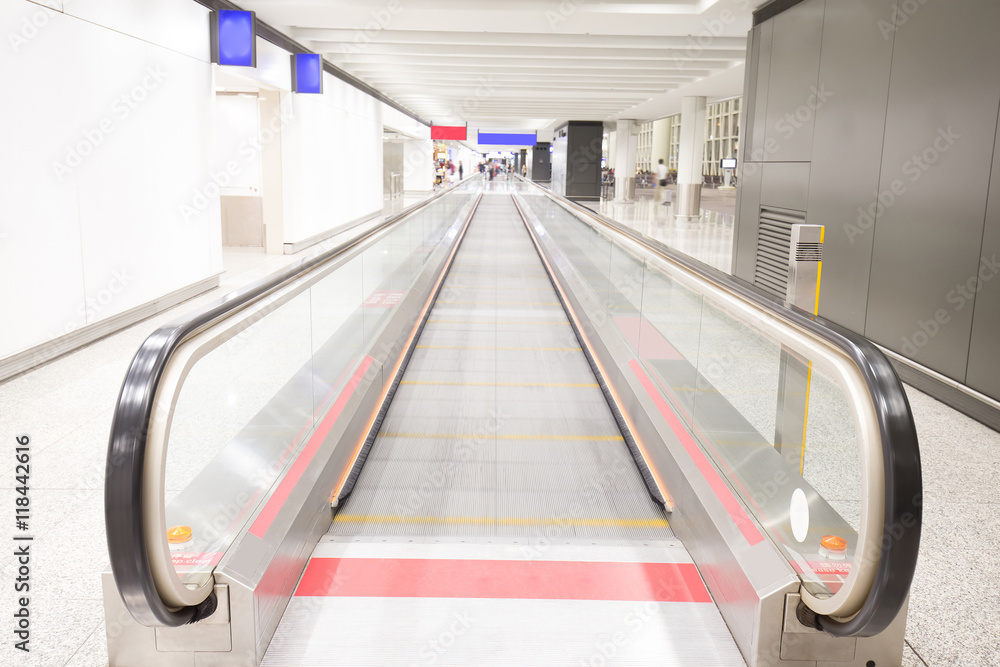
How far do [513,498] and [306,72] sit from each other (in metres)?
10.7

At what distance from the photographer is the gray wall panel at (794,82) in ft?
24.3

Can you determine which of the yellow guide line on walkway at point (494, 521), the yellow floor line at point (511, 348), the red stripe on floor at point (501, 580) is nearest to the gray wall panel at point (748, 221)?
the yellow floor line at point (511, 348)

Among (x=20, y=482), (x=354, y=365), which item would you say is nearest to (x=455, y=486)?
(x=354, y=365)

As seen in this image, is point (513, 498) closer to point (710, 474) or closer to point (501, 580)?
point (501, 580)

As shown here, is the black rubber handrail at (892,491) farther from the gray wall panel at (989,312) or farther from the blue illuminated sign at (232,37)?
the blue illuminated sign at (232,37)

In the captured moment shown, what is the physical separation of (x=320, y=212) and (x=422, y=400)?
10.1 m

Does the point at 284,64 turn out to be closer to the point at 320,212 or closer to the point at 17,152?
the point at 320,212

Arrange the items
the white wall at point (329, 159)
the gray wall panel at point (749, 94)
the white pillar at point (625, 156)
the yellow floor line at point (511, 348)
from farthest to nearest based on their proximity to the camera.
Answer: the white pillar at point (625, 156) < the white wall at point (329, 159) < the gray wall panel at point (749, 94) < the yellow floor line at point (511, 348)

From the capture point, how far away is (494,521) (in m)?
3.44

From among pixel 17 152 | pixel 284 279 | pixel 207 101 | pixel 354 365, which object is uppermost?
pixel 207 101

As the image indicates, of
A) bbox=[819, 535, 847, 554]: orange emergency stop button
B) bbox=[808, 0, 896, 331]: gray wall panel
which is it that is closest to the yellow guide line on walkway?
bbox=[819, 535, 847, 554]: orange emergency stop button

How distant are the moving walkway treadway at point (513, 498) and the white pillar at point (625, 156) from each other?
1034 inches

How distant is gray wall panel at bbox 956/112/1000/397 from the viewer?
→ 4680mm

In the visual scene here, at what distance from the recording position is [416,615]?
8.25 feet
